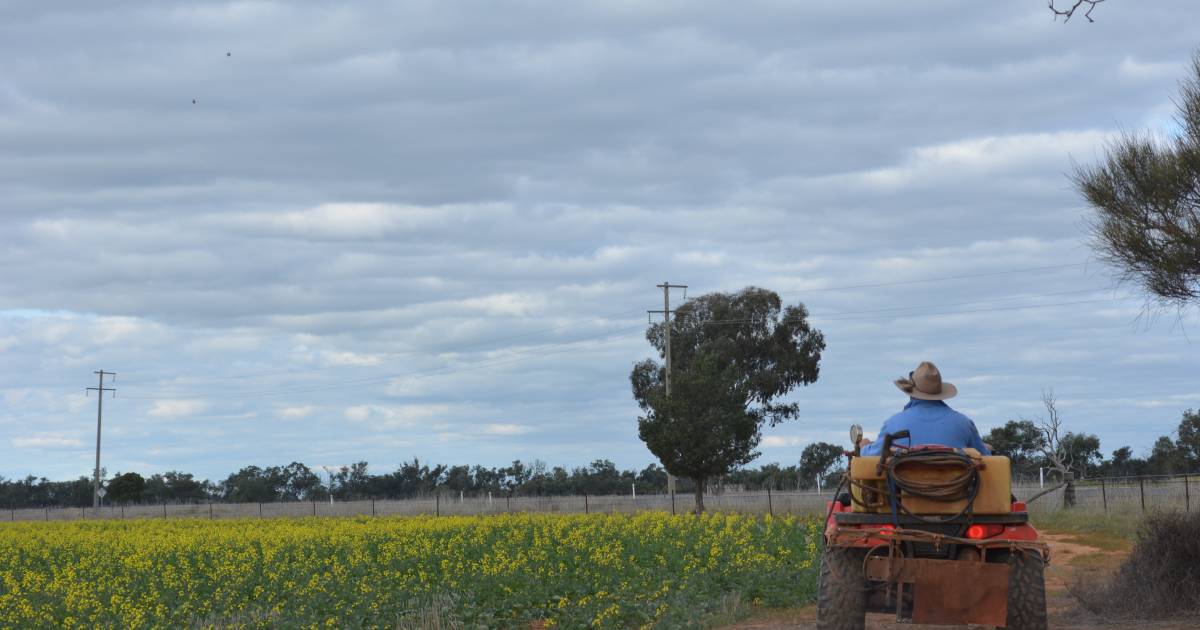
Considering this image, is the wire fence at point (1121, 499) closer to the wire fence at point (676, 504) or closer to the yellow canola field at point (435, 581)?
the wire fence at point (676, 504)

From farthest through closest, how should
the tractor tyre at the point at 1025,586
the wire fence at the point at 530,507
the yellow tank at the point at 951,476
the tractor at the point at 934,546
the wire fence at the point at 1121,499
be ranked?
1. the wire fence at the point at 530,507
2. the wire fence at the point at 1121,499
3. the tractor tyre at the point at 1025,586
4. the yellow tank at the point at 951,476
5. the tractor at the point at 934,546

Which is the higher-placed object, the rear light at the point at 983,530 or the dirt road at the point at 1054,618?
the rear light at the point at 983,530

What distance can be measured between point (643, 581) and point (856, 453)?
7.36m

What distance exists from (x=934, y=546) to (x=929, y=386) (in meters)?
1.28

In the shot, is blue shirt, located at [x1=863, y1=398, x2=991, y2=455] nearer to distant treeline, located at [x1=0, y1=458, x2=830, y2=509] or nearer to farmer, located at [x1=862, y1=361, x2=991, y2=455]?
farmer, located at [x1=862, y1=361, x2=991, y2=455]

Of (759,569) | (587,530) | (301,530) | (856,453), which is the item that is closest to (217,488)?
(301,530)

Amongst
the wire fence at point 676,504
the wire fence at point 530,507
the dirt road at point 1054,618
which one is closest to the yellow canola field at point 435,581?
the dirt road at point 1054,618

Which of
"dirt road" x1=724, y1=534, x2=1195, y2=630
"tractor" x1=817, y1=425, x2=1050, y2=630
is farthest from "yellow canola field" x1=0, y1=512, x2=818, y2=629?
"tractor" x1=817, y1=425, x2=1050, y2=630

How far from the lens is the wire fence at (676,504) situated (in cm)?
3681

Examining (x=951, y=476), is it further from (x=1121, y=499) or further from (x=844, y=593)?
(x=1121, y=499)

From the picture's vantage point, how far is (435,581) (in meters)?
17.1

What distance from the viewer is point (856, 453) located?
32.0ft

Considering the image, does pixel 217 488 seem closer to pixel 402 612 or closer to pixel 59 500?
pixel 59 500

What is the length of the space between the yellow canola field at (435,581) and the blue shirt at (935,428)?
4309mm
